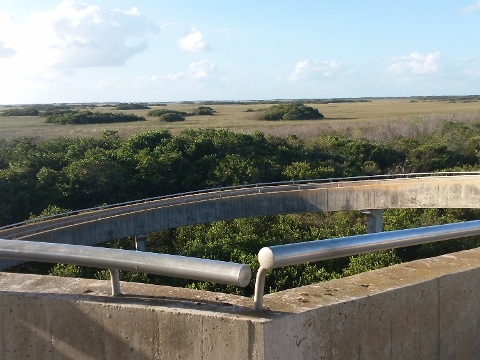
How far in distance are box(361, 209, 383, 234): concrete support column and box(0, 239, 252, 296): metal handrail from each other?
69.9 ft

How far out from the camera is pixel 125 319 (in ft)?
10.0

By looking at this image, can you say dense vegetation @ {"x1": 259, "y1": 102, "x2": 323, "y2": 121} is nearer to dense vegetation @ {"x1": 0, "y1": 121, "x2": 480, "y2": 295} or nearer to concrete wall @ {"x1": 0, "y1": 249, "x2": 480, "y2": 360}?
dense vegetation @ {"x1": 0, "y1": 121, "x2": 480, "y2": 295}

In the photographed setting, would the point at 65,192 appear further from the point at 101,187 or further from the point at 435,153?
the point at 435,153

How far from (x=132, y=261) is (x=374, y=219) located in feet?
72.4

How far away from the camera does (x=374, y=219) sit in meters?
23.7

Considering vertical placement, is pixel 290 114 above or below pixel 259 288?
above

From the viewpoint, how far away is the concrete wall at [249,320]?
9.44 feet

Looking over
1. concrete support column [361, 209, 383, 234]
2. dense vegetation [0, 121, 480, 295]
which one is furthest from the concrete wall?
concrete support column [361, 209, 383, 234]

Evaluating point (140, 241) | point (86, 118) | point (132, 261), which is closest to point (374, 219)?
point (140, 241)

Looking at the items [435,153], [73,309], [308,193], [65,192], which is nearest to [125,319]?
[73,309]

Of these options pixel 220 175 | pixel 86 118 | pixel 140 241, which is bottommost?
pixel 140 241

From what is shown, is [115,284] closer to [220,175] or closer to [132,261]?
[132,261]

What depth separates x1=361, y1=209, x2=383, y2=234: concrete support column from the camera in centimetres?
2333

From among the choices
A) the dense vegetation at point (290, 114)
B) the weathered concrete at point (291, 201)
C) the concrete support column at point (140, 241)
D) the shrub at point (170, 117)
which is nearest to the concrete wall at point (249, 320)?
the weathered concrete at point (291, 201)
